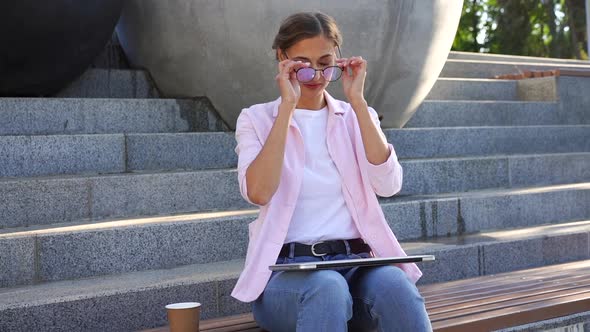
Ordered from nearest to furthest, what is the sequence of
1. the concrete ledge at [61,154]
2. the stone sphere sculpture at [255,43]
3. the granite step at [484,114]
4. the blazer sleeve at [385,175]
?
the blazer sleeve at [385,175] → the concrete ledge at [61,154] → the stone sphere sculpture at [255,43] → the granite step at [484,114]

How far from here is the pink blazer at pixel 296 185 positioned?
3061mm

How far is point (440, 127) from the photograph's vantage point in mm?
6754

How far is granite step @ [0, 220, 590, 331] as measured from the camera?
3.42m

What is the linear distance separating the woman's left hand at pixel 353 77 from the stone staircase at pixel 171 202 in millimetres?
1152

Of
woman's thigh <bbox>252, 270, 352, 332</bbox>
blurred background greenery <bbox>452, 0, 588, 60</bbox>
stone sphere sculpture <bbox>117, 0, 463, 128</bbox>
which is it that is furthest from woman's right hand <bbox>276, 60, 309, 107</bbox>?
blurred background greenery <bbox>452, 0, 588, 60</bbox>

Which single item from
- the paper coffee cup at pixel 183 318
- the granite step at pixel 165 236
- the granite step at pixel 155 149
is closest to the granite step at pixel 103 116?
the granite step at pixel 155 149

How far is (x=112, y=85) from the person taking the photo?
597 centimetres

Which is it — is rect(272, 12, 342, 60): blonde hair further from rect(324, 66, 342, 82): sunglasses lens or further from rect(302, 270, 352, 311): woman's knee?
rect(302, 270, 352, 311): woman's knee

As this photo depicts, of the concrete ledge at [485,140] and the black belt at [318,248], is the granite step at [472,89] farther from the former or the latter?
the black belt at [318,248]

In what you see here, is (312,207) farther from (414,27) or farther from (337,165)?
(414,27)

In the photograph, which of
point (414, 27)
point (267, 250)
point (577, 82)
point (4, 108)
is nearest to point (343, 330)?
point (267, 250)

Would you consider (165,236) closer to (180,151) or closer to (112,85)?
(180,151)

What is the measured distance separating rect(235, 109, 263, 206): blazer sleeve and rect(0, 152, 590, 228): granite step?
5.17ft

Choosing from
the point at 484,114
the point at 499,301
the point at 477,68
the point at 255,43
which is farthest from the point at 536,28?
the point at 499,301
